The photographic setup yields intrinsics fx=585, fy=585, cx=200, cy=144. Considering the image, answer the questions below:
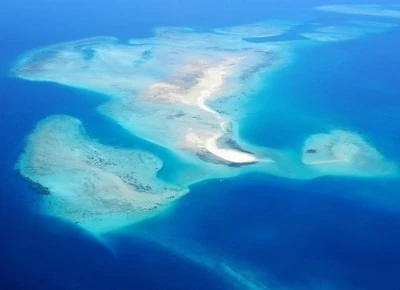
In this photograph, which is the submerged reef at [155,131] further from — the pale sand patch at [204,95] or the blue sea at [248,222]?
the blue sea at [248,222]

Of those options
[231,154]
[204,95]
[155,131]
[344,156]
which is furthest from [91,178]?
[344,156]

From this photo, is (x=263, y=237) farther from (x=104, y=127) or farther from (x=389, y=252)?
(x=104, y=127)

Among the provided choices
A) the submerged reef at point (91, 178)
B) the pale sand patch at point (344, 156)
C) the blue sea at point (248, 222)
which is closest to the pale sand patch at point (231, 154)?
the blue sea at point (248, 222)

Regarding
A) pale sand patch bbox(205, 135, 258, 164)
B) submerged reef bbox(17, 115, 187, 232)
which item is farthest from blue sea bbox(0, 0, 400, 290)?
pale sand patch bbox(205, 135, 258, 164)

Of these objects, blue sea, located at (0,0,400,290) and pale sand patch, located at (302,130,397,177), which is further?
pale sand patch, located at (302,130,397,177)

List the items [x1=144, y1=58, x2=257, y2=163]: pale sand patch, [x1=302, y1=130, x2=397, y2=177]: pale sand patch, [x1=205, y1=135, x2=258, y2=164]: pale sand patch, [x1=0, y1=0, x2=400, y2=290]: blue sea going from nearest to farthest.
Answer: [x1=0, y1=0, x2=400, y2=290]: blue sea < [x1=302, y1=130, x2=397, y2=177]: pale sand patch < [x1=205, y1=135, x2=258, y2=164]: pale sand patch < [x1=144, y1=58, x2=257, y2=163]: pale sand patch

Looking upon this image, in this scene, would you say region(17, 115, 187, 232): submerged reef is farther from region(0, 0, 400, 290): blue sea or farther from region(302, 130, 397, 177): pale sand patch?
region(302, 130, 397, 177): pale sand patch

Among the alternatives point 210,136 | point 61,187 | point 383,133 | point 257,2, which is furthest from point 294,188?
point 257,2

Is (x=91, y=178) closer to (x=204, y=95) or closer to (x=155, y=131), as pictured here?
(x=155, y=131)
